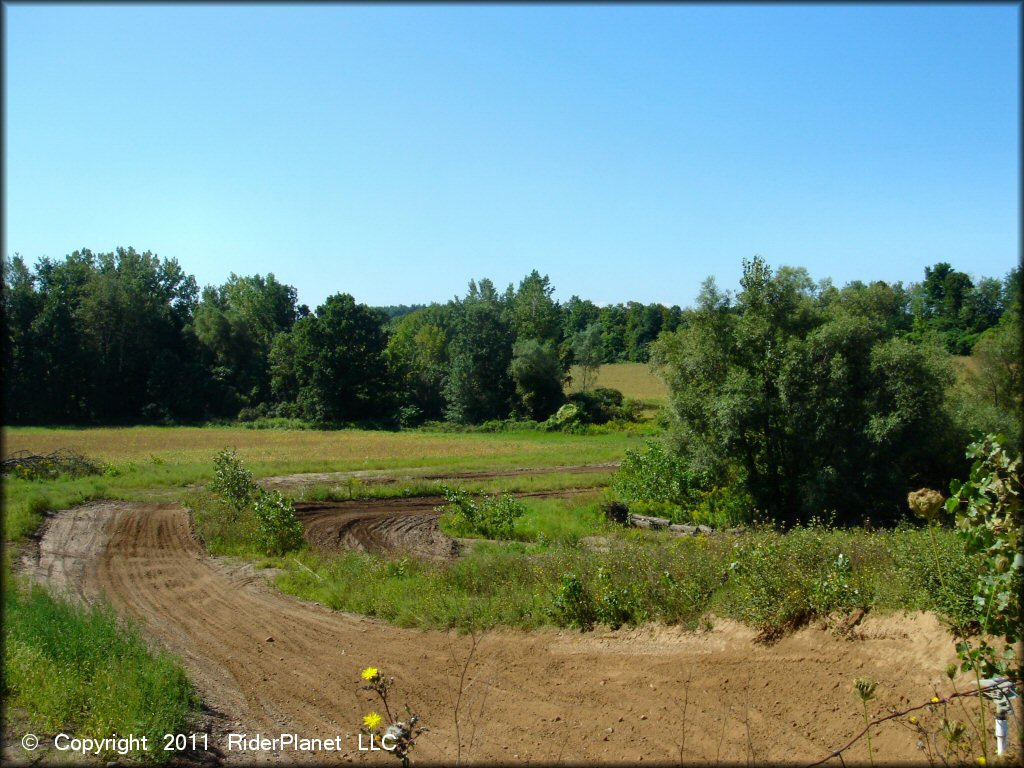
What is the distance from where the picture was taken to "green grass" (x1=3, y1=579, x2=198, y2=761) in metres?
6.98

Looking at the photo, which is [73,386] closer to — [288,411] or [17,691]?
[288,411]

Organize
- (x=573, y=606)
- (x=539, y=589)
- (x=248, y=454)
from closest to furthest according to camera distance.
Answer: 1. (x=573, y=606)
2. (x=539, y=589)
3. (x=248, y=454)

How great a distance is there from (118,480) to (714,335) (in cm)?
2386

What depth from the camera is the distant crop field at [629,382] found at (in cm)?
7251

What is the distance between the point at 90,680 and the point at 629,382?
75.2m

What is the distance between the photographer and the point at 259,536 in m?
17.2

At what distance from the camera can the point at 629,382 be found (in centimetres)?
8069

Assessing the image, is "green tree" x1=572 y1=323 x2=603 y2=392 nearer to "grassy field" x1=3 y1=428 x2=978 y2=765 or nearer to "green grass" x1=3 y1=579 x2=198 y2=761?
"grassy field" x1=3 y1=428 x2=978 y2=765

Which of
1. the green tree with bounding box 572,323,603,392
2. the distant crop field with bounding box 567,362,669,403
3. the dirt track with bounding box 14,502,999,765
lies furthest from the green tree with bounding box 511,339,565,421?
the dirt track with bounding box 14,502,999,765

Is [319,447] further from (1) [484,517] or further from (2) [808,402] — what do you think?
(2) [808,402]

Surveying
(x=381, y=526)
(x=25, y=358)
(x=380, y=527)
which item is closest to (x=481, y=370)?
(x=25, y=358)

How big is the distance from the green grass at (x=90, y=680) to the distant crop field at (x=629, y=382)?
198ft

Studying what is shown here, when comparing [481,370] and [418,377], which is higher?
[481,370]

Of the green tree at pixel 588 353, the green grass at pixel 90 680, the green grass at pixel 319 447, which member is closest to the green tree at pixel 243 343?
the green grass at pixel 319 447
